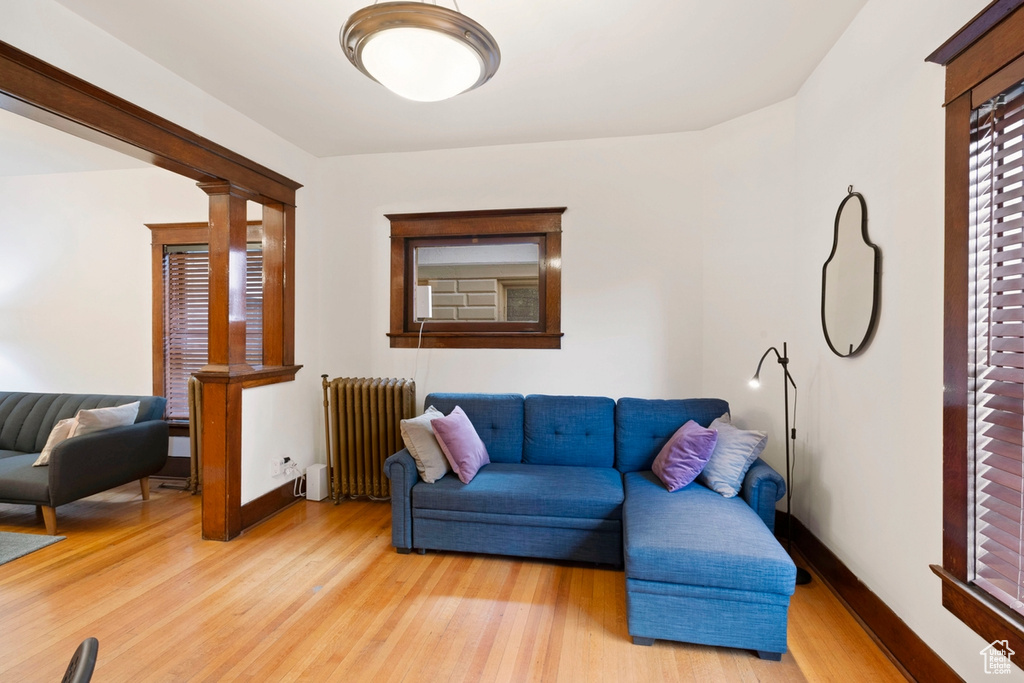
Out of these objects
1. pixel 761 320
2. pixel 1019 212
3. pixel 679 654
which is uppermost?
pixel 1019 212

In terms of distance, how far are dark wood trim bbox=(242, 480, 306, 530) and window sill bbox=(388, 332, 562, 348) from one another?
4.54ft

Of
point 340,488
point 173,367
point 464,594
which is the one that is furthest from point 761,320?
point 173,367

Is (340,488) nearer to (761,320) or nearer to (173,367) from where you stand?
(173,367)

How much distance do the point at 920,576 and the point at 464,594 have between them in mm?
1975

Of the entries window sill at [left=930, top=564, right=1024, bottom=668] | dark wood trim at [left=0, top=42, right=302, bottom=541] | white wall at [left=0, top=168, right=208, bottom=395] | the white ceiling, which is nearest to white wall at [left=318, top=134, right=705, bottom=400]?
the white ceiling

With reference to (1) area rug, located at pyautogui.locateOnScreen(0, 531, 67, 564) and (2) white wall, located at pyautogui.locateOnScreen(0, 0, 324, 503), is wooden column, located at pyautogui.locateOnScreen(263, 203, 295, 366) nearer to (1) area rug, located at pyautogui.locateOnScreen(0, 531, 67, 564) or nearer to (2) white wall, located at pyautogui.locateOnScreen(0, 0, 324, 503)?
(2) white wall, located at pyautogui.locateOnScreen(0, 0, 324, 503)

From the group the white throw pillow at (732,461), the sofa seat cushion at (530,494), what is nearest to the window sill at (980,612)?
the white throw pillow at (732,461)

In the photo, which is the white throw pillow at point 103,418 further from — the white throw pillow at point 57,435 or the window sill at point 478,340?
the window sill at point 478,340

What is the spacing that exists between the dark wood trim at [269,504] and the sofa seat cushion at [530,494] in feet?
4.21

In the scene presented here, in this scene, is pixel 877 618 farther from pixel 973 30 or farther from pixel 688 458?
pixel 973 30

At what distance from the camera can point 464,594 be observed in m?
2.47

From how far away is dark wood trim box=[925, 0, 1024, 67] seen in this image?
1379mm

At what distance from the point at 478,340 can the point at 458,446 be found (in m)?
1.05

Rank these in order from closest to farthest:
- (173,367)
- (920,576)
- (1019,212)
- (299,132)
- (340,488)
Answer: (1019,212), (920,576), (299,132), (340,488), (173,367)
